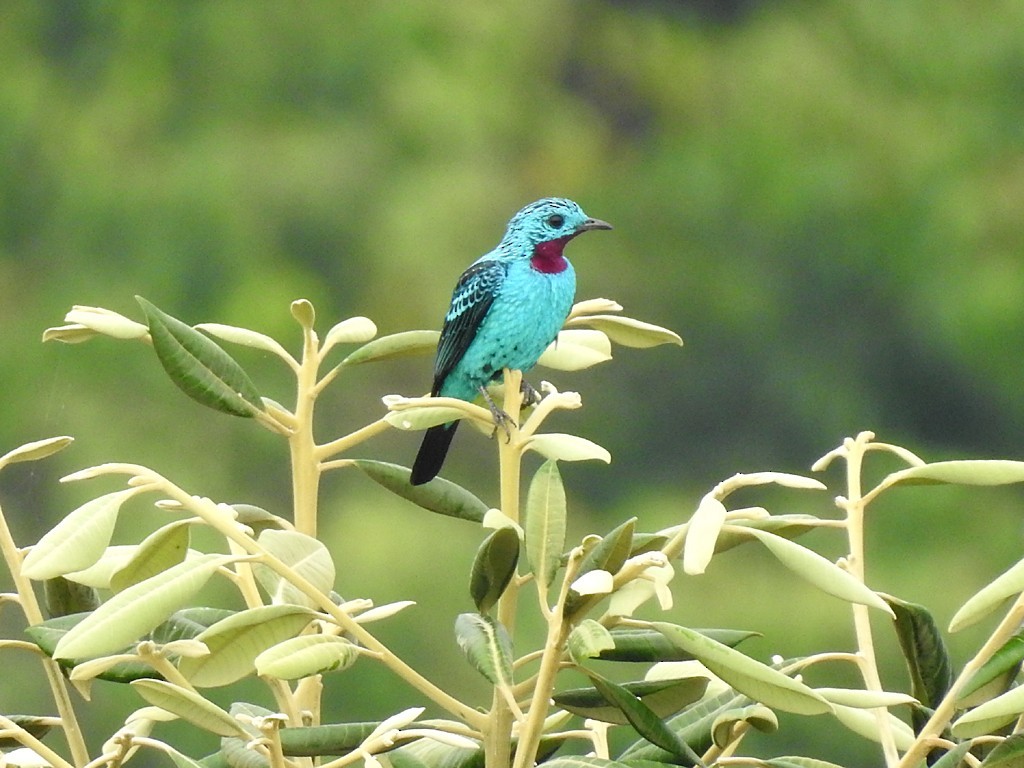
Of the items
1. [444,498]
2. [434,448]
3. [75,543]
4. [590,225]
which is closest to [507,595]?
[444,498]

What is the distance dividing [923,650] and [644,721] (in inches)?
8.4

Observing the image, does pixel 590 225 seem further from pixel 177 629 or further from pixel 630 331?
pixel 177 629

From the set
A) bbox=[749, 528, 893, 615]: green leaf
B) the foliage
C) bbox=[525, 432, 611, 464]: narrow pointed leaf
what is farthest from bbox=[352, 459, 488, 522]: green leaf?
bbox=[749, 528, 893, 615]: green leaf

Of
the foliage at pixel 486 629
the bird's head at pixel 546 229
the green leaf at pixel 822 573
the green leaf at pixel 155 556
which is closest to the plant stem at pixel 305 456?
the foliage at pixel 486 629

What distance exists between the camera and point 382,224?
1059 centimetres

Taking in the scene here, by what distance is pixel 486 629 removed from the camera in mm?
1004

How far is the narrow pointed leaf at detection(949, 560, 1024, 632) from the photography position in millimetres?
917

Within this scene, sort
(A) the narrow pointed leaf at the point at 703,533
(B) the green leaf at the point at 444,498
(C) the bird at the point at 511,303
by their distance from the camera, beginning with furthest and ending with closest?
(C) the bird at the point at 511,303 < (B) the green leaf at the point at 444,498 < (A) the narrow pointed leaf at the point at 703,533

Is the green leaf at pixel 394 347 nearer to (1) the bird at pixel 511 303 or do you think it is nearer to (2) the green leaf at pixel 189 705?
(2) the green leaf at pixel 189 705

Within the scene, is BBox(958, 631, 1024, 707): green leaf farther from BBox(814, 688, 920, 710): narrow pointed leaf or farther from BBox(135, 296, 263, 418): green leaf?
BBox(135, 296, 263, 418): green leaf

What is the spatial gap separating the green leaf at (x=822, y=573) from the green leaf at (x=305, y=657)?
24 centimetres

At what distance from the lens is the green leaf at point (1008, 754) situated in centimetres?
93

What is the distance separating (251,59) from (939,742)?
11972 millimetres

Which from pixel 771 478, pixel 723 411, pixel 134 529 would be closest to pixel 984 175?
pixel 723 411
